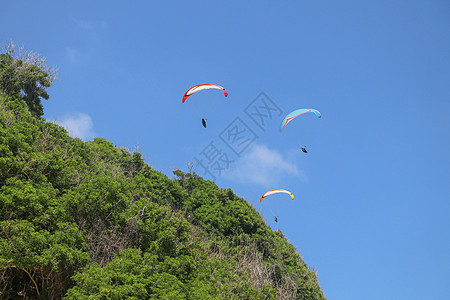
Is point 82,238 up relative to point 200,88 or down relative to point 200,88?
down

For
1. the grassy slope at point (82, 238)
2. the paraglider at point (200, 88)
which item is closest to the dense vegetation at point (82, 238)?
the grassy slope at point (82, 238)

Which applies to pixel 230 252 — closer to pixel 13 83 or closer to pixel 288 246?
pixel 288 246

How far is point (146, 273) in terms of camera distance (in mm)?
13930

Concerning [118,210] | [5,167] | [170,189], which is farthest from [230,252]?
[5,167]

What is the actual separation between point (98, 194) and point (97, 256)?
2.37 metres

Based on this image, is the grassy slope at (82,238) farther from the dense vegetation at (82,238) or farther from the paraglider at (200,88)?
the paraglider at (200,88)

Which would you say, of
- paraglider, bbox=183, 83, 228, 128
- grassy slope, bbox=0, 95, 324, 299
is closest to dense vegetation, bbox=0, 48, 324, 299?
grassy slope, bbox=0, 95, 324, 299

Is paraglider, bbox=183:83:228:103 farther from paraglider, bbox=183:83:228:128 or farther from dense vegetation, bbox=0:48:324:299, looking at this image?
dense vegetation, bbox=0:48:324:299

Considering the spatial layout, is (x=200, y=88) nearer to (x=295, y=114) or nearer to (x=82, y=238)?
(x=295, y=114)

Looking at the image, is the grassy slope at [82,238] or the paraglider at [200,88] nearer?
the grassy slope at [82,238]

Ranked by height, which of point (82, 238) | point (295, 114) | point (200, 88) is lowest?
point (82, 238)

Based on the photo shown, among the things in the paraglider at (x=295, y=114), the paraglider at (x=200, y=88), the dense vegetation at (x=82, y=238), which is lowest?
the dense vegetation at (x=82, y=238)

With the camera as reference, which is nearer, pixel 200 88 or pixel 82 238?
pixel 82 238

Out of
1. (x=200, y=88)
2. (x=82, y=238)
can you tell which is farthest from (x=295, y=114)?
(x=82, y=238)
